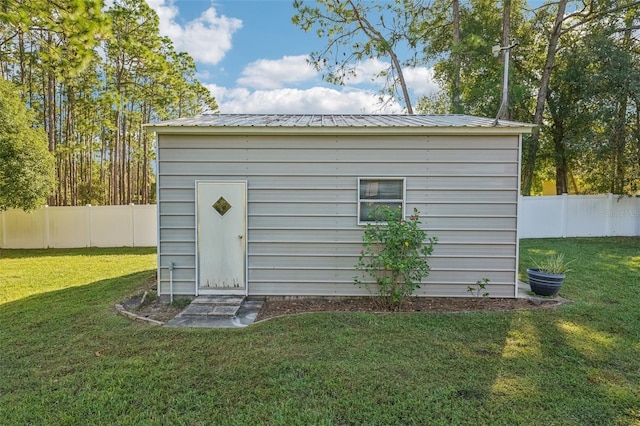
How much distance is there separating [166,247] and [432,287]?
4.01 meters

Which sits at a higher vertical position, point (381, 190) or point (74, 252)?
point (381, 190)

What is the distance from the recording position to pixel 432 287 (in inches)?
200

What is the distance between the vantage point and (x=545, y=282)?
16.4ft

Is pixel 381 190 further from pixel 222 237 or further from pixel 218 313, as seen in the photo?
pixel 218 313

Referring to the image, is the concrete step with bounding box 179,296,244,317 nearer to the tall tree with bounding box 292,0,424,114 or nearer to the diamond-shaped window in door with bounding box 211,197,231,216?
the diamond-shaped window in door with bounding box 211,197,231,216

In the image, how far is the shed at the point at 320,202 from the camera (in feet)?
16.3

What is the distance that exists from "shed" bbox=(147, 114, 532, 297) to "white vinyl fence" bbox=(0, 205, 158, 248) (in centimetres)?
673

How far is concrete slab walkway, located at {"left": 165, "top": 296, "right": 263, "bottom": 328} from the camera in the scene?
4.10 metres

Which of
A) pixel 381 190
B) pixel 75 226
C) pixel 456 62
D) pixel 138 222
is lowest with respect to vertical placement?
A: pixel 75 226

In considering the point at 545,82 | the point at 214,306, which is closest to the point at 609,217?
the point at 545,82

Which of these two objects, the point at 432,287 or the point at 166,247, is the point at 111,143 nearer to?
the point at 166,247

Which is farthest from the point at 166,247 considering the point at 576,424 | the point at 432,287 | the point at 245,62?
the point at 245,62

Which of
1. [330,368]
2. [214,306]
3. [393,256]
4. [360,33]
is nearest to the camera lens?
[330,368]

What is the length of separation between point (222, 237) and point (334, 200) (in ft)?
5.72
